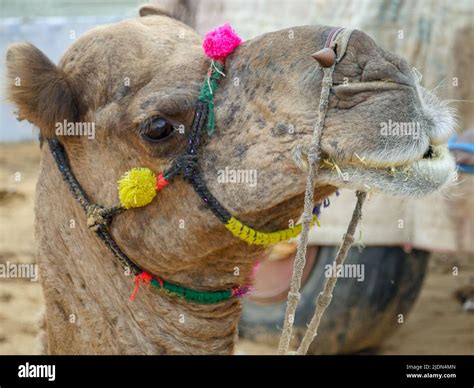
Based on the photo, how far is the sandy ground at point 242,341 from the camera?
26.0 ft

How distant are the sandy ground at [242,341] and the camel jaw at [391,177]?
387 cm

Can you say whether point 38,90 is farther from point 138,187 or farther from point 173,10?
point 173,10

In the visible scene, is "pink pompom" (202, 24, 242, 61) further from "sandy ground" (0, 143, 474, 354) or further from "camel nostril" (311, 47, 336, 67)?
"sandy ground" (0, 143, 474, 354)

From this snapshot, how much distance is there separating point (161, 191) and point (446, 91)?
4.45 metres

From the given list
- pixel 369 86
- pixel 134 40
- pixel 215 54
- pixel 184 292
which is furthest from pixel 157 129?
pixel 369 86

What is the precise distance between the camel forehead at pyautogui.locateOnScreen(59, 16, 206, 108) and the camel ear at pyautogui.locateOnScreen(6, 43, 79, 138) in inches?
3.2

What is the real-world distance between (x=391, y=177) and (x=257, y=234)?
614 millimetres

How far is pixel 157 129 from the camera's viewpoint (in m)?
3.40

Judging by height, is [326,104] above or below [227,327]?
above
